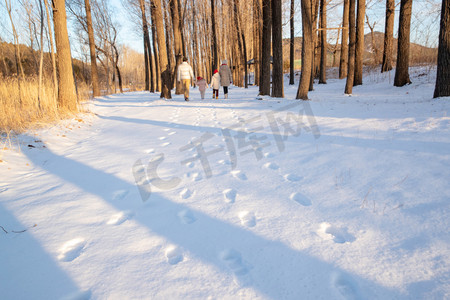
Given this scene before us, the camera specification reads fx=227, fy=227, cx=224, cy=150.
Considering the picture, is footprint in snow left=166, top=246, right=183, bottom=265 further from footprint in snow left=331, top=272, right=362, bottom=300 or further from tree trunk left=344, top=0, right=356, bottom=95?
tree trunk left=344, top=0, right=356, bottom=95

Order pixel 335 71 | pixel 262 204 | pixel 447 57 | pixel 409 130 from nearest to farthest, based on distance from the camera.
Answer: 1. pixel 262 204
2. pixel 409 130
3. pixel 447 57
4. pixel 335 71

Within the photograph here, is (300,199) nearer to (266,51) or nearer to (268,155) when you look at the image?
(268,155)

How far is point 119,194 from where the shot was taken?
2305 millimetres

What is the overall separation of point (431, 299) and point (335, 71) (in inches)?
1031

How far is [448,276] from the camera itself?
1218 millimetres

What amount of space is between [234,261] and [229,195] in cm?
84

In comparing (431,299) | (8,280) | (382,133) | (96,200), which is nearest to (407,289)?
(431,299)

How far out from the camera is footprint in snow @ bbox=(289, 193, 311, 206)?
2012 mm

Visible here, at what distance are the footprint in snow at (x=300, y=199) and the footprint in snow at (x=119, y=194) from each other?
5.37 ft

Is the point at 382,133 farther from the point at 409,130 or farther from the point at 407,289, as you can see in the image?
the point at 407,289

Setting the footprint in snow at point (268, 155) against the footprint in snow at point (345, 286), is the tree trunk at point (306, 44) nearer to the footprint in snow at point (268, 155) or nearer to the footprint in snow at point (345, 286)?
the footprint in snow at point (268, 155)

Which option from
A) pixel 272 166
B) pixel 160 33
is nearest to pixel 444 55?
pixel 272 166

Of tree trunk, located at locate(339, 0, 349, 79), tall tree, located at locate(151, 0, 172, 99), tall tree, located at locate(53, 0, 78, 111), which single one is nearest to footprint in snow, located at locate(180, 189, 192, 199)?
tall tree, located at locate(53, 0, 78, 111)

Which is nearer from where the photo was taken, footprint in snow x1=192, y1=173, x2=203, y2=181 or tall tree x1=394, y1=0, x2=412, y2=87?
footprint in snow x1=192, y1=173, x2=203, y2=181
